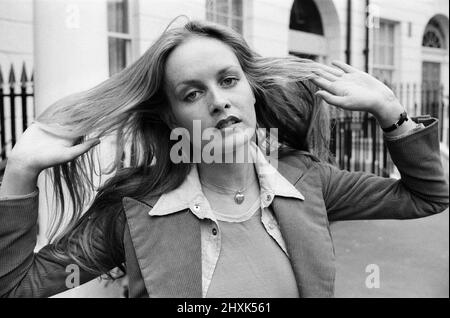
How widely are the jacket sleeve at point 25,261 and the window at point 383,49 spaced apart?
8.59 m

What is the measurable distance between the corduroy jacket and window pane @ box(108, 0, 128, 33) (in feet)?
14.6

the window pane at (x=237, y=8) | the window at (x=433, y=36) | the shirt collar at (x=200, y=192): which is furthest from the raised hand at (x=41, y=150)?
the window at (x=433, y=36)

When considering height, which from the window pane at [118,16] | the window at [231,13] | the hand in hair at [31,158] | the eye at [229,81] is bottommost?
the hand in hair at [31,158]

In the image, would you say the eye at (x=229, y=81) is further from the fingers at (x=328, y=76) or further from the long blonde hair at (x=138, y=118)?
the fingers at (x=328, y=76)

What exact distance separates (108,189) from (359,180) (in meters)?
0.72

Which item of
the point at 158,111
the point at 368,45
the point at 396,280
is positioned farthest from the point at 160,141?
the point at 368,45

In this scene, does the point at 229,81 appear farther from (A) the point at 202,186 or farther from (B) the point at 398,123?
(B) the point at 398,123

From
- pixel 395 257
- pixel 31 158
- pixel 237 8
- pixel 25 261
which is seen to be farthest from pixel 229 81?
pixel 237 8

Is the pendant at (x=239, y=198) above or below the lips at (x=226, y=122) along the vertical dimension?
below

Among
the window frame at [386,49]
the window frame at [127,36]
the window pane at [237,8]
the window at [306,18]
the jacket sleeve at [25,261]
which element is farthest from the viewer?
the window frame at [386,49]

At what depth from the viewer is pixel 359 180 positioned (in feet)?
4.64

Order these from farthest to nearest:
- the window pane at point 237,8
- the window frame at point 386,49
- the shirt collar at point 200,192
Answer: the window frame at point 386,49 < the window pane at point 237,8 < the shirt collar at point 200,192

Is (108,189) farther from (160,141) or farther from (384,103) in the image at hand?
(384,103)

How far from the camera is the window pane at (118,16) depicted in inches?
210
